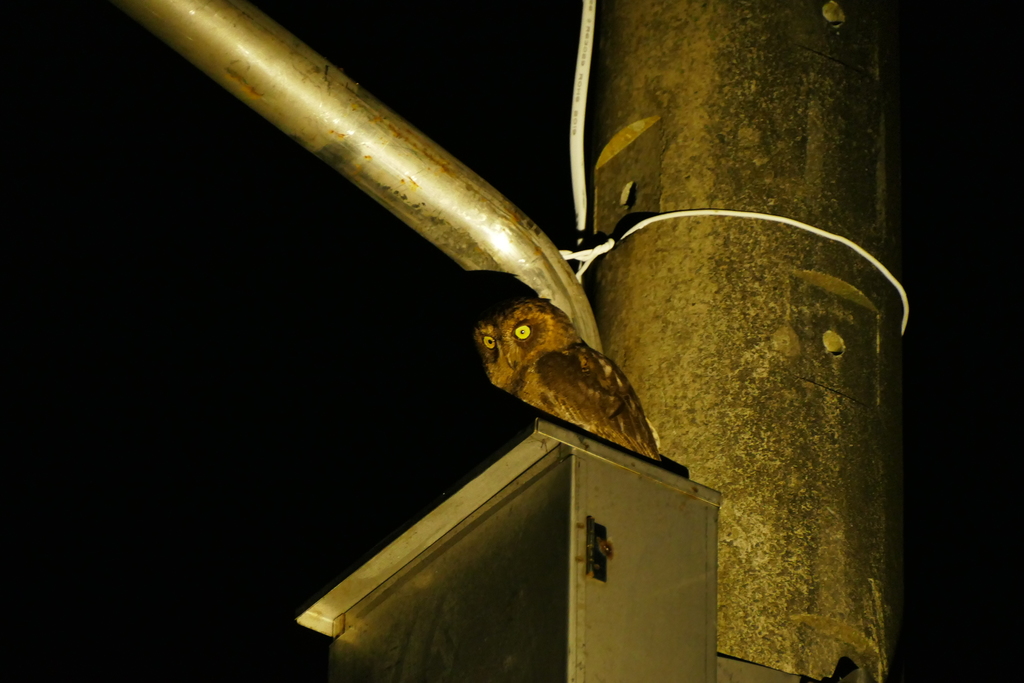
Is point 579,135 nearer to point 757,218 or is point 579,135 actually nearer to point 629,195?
point 629,195

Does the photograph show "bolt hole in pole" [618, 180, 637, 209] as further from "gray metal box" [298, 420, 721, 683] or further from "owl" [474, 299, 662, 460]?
"gray metal box" [298, 420, 721, 683]

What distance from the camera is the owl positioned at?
7.27 feet

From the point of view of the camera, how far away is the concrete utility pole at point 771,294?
1984 millimetres

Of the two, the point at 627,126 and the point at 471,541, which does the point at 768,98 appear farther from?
the point at 471,541

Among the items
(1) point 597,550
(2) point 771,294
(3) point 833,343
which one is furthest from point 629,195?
(1) point 597,550

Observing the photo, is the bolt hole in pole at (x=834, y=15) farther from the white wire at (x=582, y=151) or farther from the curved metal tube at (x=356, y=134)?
the curved metal tube at (x=356, y=134)

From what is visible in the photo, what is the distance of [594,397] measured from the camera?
234 cm

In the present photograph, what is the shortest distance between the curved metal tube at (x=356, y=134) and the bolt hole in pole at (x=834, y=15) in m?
0.73

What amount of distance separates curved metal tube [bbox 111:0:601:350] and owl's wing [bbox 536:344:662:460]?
0.52 feet

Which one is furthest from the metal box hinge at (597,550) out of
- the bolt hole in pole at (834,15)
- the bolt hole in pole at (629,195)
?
the bolt hole in pole at (834,15)

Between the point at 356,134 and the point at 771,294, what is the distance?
2.55 feet

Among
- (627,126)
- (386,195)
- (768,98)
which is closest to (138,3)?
(386,195)

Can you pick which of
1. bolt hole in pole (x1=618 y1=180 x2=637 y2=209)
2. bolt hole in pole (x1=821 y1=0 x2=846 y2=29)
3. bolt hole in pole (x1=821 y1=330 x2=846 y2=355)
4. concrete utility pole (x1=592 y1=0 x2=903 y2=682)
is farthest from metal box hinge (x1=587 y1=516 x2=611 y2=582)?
bolt hole in pole (x1=821 y1=0 x2=846 y2=29)

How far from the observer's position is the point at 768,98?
233 cm
